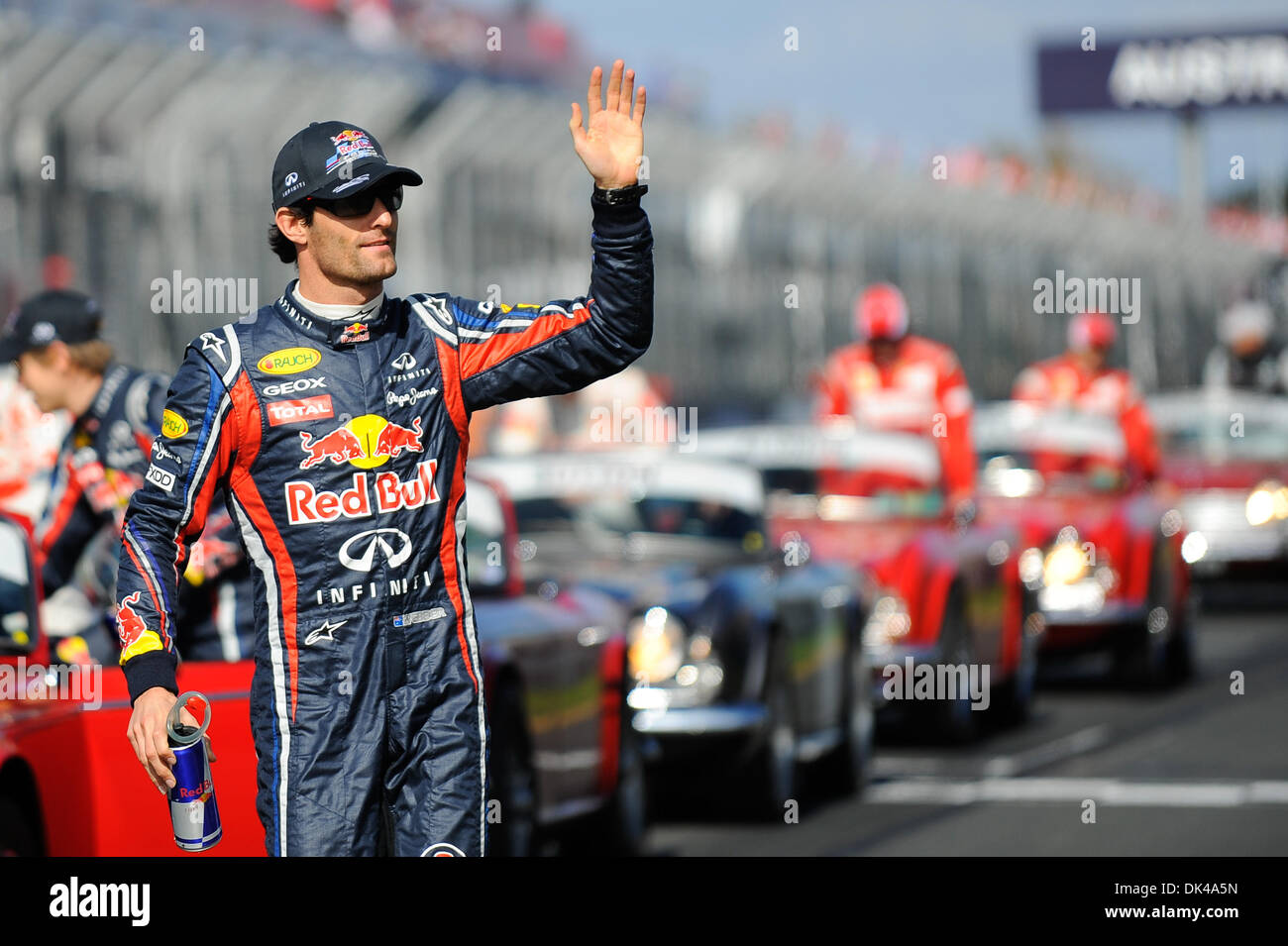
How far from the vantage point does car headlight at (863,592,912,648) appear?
12570 mm

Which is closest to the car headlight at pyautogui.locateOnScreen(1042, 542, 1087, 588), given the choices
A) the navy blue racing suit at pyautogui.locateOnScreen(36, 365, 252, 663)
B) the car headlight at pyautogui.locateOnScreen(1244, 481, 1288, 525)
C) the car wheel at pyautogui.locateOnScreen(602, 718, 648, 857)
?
the car wheel at pyautogui.locateOnScreen(602, 718, 648, 857)

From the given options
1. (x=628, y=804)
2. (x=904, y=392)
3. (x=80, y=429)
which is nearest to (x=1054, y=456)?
(x=904, y=392)

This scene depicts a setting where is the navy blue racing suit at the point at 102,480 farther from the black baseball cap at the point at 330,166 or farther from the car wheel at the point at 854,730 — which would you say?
the car wheel at the point at 854,730

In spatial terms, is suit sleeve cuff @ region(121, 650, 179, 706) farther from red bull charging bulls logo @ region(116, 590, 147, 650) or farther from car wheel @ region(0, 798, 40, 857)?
car wheel @ region(0, 798, 40, 857)

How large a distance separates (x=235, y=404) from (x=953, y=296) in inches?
1287

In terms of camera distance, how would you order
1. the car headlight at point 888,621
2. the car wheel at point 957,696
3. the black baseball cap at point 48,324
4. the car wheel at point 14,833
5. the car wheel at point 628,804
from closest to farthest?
the car wheel at point 14,833 < the black baseball cap at point 48,324 < the car wheel at point 628,804 < the car headlight at point 888,621 < the car wheel at point 957,696

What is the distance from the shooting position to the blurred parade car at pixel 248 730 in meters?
5.89

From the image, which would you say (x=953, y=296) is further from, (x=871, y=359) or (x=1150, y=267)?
(x=871, y=359)

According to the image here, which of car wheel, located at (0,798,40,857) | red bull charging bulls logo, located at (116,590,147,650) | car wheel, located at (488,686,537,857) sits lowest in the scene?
car wheel, located at (488,686,537,857)

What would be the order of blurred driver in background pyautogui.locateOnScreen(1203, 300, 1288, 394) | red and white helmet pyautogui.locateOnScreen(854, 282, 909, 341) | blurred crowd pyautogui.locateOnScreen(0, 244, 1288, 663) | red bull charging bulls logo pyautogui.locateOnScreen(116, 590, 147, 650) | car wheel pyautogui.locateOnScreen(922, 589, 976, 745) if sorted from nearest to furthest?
red bull charging bulls logo pyautogui.locateOnScreen(116, 590, 147, 650)
blurred crowd pyautogui.locateOnScreen(0, 244, 1288, 663)
car wheel pyautogui.locateOnScreen(922, 589, 976, 745)
red and white helmet pyautogui.locateOnScreen(854, 282, 909, 341)
blurred driver in background pyautogui.locateOnScreen(1203, 300, 1288, 394)

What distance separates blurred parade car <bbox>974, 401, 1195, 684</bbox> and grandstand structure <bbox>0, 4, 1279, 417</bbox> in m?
3.81

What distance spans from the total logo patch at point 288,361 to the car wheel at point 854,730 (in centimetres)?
684

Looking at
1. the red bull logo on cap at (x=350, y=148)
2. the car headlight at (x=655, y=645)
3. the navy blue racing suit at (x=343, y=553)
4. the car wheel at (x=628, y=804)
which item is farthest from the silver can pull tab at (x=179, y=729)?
the car headlight at (x=655, y=645)
